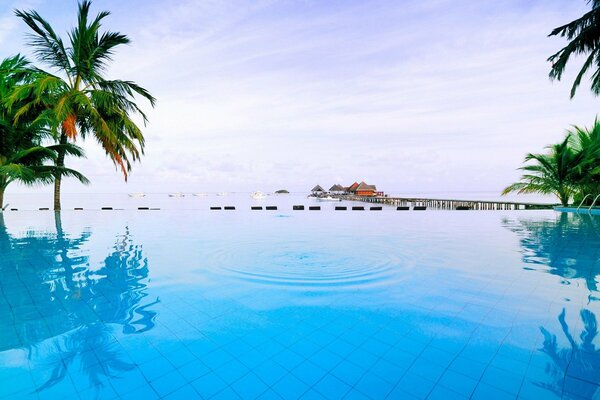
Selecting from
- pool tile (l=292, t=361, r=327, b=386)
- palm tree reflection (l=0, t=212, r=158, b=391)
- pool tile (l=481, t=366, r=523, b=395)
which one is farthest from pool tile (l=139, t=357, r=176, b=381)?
pool tile (l=481, t=366, r=523, b=395)

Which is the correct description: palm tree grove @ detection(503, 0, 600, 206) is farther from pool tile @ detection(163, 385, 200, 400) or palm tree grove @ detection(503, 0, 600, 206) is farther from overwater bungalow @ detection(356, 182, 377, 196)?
overwater bungalow @ detection(356, 182, 377, 196)

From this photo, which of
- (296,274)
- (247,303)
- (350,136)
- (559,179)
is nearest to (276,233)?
(296,274)

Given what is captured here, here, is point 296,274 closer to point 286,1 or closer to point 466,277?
point 466,277

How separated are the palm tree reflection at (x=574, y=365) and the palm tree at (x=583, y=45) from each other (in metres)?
12.5

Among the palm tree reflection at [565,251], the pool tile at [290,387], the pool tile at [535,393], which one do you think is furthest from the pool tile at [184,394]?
the palm tree reflection at [565,251]

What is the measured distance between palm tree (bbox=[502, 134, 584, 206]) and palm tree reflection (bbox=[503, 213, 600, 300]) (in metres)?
6.85

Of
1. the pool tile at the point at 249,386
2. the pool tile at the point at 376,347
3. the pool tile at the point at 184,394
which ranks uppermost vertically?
the pool tile at the point at 376,347

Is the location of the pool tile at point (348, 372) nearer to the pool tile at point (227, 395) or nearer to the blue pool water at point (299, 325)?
the blue pool water at point (299, 325)

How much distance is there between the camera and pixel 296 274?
14.7 feet

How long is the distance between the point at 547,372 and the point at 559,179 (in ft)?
58.9

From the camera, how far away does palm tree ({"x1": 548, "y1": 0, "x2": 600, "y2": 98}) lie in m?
9.62

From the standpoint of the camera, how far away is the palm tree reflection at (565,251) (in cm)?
425

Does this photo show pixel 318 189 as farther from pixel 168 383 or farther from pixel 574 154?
pixel 168 383

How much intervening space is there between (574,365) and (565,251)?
5.36m
